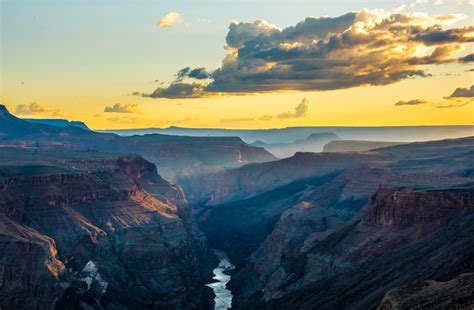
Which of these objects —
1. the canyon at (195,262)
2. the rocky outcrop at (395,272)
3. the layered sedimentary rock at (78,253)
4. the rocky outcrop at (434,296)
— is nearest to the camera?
Answer: the rocky outcrop at (434,296)

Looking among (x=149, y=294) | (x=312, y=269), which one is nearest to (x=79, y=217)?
(x=149, y=294)

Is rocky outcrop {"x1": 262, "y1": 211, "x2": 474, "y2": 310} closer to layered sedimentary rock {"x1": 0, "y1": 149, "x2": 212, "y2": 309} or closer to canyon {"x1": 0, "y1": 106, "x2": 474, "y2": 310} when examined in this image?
canyon {"x1": 0, "y1": 106, "x2": 474, "y2": 310}

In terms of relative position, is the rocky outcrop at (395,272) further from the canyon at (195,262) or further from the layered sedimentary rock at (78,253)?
the layered sedimentary rock at (78,253)

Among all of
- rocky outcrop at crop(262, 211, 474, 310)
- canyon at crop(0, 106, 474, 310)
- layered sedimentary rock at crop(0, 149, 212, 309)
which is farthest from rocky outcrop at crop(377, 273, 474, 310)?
layered sedimentary rock at crop(0, 149, 212, 309)

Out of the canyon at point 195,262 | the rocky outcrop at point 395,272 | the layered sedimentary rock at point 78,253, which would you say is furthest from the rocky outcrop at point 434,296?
the layered sedimentary rock at point 78,253

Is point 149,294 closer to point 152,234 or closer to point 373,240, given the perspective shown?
point 152,234
